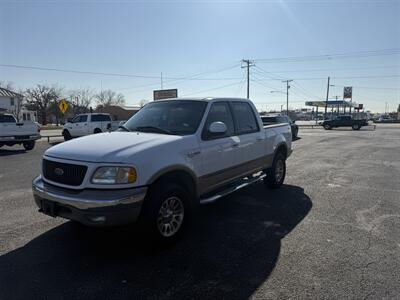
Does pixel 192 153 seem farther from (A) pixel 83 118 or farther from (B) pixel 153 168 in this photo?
(A) pixel 83 118

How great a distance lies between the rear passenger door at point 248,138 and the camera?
539 cm

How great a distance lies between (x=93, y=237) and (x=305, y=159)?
30.8 ft

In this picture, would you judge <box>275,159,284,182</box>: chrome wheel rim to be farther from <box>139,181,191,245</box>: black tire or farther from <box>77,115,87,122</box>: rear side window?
<box>77,115,87,122</box>: rear side window

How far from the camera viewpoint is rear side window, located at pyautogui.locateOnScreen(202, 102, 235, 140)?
4.56 metres

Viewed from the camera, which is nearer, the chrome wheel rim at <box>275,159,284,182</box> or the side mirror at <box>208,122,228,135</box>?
the side mirror at <box>208,122,228,135</box>

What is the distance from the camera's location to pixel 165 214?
3848 mm

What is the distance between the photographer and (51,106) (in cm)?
8262

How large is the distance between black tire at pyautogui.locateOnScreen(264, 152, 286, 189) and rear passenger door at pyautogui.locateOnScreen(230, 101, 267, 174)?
0.63 metres

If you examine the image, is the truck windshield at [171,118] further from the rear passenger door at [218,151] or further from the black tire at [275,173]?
the black tire at [275,173]

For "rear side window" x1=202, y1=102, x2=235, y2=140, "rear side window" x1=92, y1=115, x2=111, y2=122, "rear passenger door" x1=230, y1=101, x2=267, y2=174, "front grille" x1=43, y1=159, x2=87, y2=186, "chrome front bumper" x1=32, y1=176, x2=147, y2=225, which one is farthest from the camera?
"rear side window" x1=92, y1=115, x2=111, y2=122

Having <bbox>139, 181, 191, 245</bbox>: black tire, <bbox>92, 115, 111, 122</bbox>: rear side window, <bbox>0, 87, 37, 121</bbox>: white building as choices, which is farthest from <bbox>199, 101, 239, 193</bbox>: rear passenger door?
<bbox>0, 87, 37, 121</bbox>: white building

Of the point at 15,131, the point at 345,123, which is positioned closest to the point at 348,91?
the point at 345,123

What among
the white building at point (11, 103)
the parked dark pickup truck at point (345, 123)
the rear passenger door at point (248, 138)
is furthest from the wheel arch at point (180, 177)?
the white building at point (11, 103)

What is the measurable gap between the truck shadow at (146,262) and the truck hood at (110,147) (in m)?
1.21
